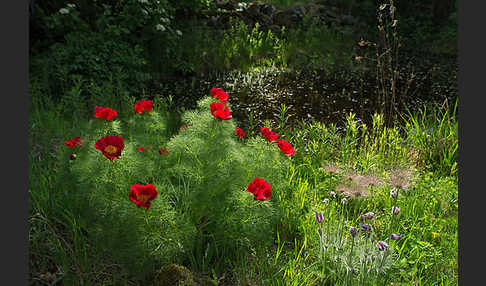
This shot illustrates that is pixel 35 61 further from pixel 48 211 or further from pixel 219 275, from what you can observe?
pixel 219 275

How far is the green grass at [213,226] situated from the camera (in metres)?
1.90

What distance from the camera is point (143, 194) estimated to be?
5.38 ft

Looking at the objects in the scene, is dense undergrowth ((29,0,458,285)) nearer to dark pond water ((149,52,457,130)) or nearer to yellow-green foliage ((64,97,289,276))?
yellow-green foliage ((64,97,289,276))

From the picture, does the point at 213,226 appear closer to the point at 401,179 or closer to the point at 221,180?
the point at 221,180

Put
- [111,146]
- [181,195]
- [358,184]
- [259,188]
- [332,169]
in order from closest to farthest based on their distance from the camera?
[111,146] → [259,188] → [181,195] → [358,184] → [332,169]

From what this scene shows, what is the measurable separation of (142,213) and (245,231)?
0.56 m

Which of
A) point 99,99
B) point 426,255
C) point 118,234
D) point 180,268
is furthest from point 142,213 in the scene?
point 99,99

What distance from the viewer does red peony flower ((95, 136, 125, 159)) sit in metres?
1.74

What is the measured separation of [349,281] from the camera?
6.43 ft

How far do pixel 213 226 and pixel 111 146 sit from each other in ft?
2.69

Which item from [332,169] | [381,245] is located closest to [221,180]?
[381,245]

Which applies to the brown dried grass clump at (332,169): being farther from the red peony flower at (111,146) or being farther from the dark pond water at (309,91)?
the red peony flower at (111,146)

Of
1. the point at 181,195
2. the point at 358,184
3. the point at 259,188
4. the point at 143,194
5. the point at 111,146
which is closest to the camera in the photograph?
the point at 143,194

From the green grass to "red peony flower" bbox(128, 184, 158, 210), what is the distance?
16 centimetres
